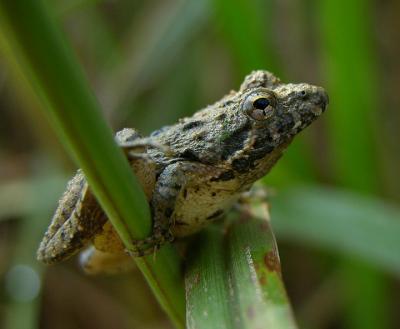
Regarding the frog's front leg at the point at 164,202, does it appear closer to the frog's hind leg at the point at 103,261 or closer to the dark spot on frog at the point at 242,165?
the dark spot on frog at the point at 242,165

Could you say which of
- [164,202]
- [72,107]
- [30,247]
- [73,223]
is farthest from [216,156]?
[30,247]

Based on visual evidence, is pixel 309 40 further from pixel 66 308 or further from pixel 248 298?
pixel 248 298

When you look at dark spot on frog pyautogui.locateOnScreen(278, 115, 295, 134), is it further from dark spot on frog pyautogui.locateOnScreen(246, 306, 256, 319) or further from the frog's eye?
dark spot on frog pyautogui.locateOnScreen(246, 306, 256, 319)

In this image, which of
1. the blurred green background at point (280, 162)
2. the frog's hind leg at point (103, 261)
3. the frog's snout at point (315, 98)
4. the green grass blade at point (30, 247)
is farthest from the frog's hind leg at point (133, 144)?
the green grass blade at point (30, 247)

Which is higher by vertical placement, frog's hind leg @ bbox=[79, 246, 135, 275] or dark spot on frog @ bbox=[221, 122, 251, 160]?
dark spot on frog @ bbox=[221, 122, 251, 160]

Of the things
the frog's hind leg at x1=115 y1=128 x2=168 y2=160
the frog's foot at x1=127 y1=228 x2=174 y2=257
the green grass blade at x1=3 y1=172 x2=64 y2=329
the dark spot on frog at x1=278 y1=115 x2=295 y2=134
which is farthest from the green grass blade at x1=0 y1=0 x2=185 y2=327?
the green grass blade at x1=3 y1=172 x2=64 y2=329

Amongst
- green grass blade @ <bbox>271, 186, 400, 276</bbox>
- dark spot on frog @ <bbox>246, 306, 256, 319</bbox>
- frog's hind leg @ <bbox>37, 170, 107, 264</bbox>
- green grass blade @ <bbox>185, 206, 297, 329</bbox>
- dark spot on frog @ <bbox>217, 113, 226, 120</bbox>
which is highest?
dark spot on frog @ <bbox>217, 113, 226, 120</bbox>

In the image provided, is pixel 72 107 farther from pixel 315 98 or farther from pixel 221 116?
pixel 315 98

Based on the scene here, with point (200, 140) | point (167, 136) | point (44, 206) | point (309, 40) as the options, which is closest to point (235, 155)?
point (200, 140)
